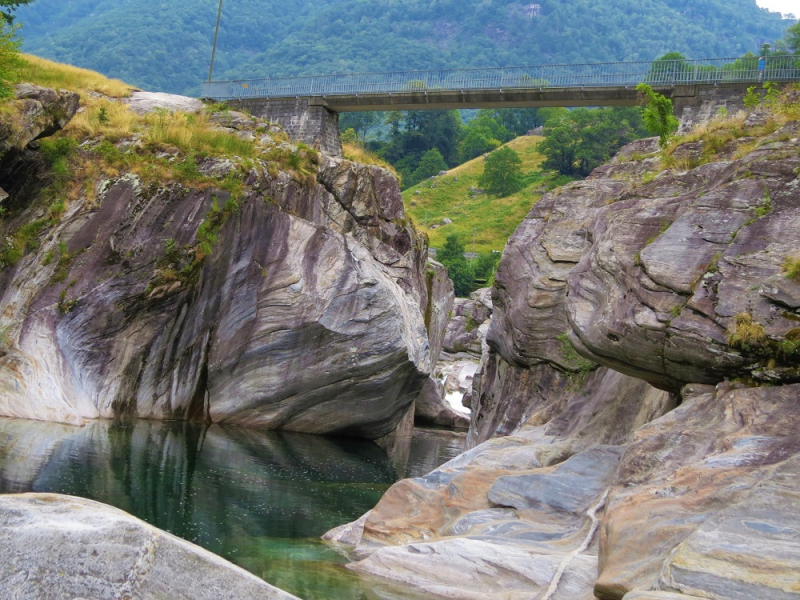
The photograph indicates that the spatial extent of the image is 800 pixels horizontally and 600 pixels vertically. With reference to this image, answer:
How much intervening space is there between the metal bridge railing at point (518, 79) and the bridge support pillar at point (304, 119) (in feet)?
1.86

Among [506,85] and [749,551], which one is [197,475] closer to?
[749,551]

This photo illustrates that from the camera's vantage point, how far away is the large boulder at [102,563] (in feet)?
22.5

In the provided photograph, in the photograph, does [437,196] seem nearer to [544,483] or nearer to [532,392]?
[532,392]

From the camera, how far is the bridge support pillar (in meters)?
45.0

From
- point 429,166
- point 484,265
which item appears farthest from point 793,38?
point 429,166

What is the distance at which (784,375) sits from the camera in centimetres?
1197

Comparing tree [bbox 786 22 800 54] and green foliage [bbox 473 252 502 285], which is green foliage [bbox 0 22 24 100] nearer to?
green foliage [bbox 473 252 502 285]

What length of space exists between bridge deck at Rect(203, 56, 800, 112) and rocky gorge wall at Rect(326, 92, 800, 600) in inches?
731

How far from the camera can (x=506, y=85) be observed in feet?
140

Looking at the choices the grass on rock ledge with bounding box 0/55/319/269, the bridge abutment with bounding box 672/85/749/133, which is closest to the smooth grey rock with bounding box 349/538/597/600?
the grass on rock ledge with bounding box 0/55/319/269

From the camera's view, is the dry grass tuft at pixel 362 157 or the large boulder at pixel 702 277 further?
the dry grass tuft at pixel 362 157

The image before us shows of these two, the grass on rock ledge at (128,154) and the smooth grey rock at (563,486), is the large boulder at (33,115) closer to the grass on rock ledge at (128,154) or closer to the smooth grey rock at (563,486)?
the grass on rock ledge at (128,154)

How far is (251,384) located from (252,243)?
5.38 metres

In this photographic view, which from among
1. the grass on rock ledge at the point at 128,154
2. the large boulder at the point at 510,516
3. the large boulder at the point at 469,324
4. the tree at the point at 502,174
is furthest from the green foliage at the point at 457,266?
the large boulder at the point at 510,516
